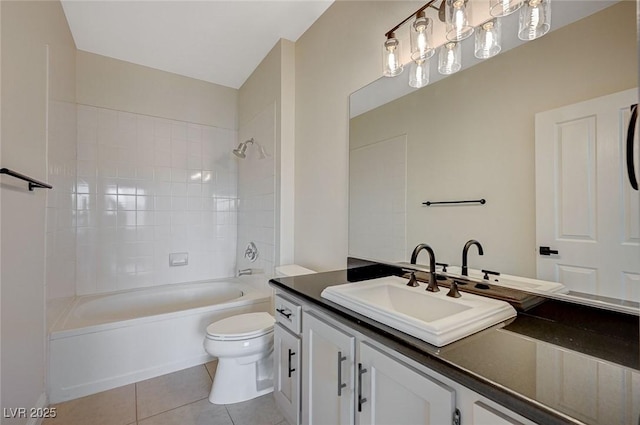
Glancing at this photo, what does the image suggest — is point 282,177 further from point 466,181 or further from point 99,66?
point 99,66

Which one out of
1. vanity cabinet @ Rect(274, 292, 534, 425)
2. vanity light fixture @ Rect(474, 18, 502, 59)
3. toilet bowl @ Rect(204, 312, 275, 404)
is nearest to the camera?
vanity cabinet @ Rect(274, 292, 534, 425)

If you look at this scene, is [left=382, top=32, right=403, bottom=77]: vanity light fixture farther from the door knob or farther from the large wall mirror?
the door knob

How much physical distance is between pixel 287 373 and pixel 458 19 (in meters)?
1.80

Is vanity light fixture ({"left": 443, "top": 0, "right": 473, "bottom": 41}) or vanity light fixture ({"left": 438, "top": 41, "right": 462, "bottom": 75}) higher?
vanity light fixture ({"left": 443, "top": 0, "right": 473, "bottom": 41})

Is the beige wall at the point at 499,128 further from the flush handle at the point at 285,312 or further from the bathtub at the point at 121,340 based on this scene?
the bathtub at the point at 121,340

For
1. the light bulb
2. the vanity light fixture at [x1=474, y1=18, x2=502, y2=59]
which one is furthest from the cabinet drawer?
the vanity light fixture at [x1=474, y1=18, x2=502, y2=59]

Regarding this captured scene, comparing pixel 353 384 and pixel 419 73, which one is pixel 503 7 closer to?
pixel 419 73

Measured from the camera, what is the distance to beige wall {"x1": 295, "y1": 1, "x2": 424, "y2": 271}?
1667 mm

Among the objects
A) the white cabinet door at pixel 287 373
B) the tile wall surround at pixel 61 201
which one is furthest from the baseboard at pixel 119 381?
the white cabinet door at pixel 287 373

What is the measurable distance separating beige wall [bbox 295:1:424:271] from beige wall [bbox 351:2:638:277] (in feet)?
1.51

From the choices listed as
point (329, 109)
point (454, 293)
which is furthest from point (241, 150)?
point (454, 293)

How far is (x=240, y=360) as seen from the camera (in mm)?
1789

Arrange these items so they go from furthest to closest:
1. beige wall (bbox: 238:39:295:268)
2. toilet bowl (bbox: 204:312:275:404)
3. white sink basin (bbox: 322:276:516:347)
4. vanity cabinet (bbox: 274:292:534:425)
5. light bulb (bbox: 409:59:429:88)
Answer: beige wall (bbox: 238:39:295:268) < toilet bowl (bbox: 204:312:275:404) < light bulb (bbox: 409:59:429:88) < white sink basin (bbox: 322:276:516:347) < vanity cabinet (bbox: 274:292:534:425)

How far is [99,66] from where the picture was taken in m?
2.57
